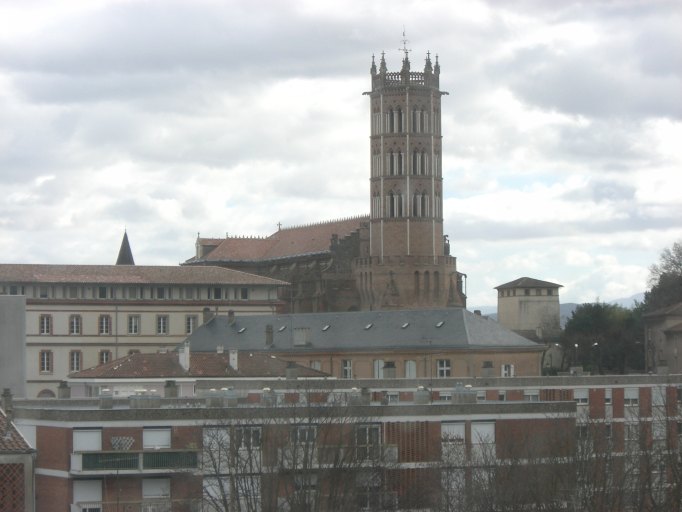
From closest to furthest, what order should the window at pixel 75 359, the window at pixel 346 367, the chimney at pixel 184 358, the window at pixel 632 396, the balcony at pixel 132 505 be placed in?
the balcony at pixel 132 505
the window at pixel 632 396
the chimney at pixel 184 358
the window at pixel 346 367
the window at pixel 75 359

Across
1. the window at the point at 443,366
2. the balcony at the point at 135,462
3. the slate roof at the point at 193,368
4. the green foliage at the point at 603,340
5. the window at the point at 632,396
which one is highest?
the green foliage at the point at 603,340

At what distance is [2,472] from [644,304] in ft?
394

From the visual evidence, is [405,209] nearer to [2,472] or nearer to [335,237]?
[335,237]

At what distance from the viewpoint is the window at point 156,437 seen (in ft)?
172

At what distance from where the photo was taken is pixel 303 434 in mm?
52531

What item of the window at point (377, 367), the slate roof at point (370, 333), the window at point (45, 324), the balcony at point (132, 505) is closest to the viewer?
the balcony at point (132, 505)

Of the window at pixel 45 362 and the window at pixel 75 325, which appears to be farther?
the window at pixel 75 325

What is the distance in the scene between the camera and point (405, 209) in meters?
155

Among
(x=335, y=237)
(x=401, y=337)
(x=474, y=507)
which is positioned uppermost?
(x=335, y=237)

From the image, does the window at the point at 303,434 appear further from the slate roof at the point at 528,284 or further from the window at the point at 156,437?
the slate roof at the point at 528,284

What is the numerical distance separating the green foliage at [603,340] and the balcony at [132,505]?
88.1 m

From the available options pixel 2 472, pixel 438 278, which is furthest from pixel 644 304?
pixel 2 472

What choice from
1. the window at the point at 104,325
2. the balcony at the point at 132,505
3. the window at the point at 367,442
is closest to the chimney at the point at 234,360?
the window at the point at 367,442

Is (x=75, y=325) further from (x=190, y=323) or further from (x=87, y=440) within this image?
(x=87, y=440)
